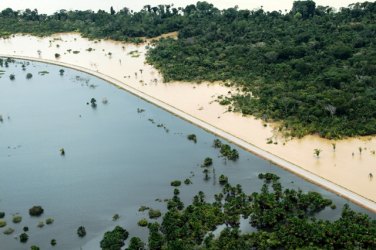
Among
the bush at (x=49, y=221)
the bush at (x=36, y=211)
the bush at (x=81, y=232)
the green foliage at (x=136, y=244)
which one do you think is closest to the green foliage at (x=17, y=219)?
the bush at (x=36, y=211)

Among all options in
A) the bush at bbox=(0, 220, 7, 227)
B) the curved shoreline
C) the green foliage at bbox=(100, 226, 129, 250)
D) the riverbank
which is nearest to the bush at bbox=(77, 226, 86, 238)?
the green foliage at bbox=(100, 226, 129, 250)

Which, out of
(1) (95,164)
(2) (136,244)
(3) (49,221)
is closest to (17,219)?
(3) (49,221)

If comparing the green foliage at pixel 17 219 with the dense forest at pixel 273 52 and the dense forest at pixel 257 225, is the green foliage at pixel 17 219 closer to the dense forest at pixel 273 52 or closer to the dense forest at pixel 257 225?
the dense forest at pixel 257 225

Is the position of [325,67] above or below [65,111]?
above

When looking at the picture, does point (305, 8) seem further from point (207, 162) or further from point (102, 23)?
point (207, 162)

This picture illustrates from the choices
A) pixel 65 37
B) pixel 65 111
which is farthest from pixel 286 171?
pixel 65 37

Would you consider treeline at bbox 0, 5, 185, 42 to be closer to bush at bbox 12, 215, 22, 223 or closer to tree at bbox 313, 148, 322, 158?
tree at bbox 313, 148, 322, 158

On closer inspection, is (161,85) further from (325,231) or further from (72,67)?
(325,231)
